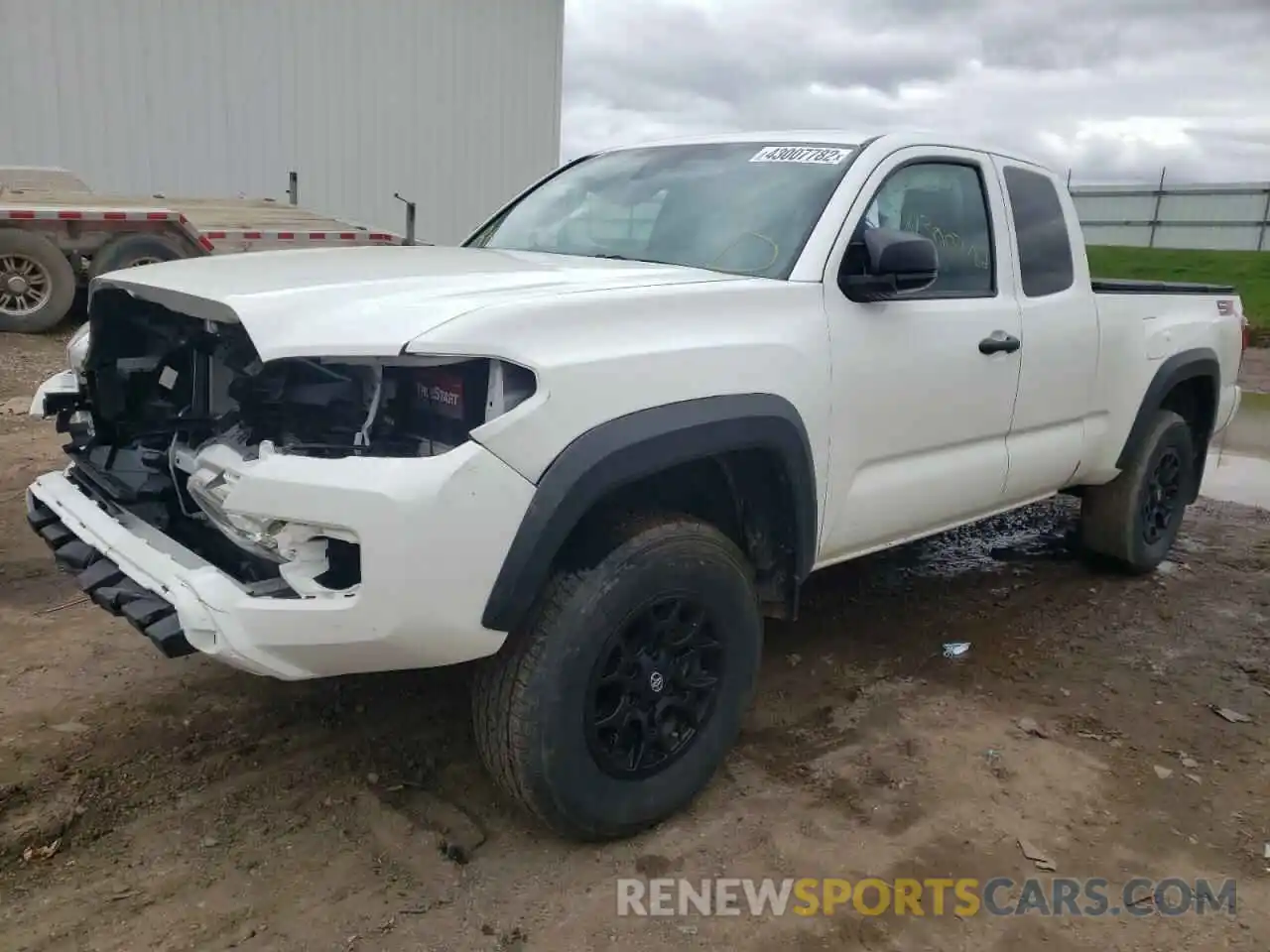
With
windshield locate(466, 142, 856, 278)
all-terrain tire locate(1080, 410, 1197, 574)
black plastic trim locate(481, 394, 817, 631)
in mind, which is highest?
windshield locate(466, 142, 856, 278)

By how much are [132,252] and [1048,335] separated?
8858mm

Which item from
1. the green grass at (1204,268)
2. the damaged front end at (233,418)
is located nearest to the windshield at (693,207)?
the damaged front end at (233,418)

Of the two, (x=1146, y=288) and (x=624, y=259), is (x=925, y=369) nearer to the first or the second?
(x=624, y=259)

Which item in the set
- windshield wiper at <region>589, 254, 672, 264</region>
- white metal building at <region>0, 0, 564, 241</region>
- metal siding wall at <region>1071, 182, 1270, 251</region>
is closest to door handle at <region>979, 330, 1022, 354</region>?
windshield wiper at <region>589, 254, 672, 264</region>

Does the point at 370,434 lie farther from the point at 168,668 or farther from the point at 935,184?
the point at 935,184

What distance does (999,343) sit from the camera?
385 cm

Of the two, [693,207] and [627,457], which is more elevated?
[693,207]

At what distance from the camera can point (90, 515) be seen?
9.89 ft

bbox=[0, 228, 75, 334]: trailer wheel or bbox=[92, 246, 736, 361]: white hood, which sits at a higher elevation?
bbox=[92, 246, 736, 361]: white hood

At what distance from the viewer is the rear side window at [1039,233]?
4.23 m

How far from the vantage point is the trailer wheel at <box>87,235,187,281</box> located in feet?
32.8

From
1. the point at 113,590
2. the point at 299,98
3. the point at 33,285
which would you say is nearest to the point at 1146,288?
the point at 113,590

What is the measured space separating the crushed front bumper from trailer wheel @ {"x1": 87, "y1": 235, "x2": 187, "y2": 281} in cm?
849

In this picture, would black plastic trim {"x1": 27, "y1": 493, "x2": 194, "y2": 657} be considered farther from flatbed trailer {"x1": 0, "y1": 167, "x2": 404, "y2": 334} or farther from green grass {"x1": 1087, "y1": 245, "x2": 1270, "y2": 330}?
green grass {"x1": 1087, "y1": 245, "x2": 1270, "y2": 330}
